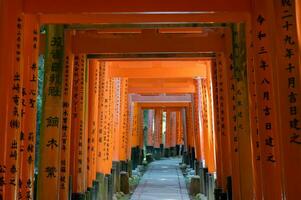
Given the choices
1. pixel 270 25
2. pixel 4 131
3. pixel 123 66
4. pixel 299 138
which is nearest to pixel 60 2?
pixel 4 131

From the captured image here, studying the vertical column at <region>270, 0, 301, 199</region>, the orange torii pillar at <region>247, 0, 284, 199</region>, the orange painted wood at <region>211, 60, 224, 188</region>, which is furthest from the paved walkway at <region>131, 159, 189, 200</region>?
the vertical column at <region>270, 0, 301, 199</region>

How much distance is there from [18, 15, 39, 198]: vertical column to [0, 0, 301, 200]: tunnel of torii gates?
1 cm

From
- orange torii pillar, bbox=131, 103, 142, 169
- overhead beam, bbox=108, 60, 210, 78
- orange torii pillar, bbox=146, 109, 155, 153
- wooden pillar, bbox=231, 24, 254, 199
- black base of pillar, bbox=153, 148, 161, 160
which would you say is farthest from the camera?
black base of pillar, bbox=153, 148, 161, 160

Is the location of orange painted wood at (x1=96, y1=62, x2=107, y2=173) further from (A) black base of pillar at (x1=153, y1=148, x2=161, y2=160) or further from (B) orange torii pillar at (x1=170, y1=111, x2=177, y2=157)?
(B) orange torii pillar at (x1=170, y1=111, x2=177, y2=157)

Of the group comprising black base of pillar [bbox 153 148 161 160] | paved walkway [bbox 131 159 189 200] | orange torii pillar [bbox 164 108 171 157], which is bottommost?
paved walkway [bbox 131 159 189 200]

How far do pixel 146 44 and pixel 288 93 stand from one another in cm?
336

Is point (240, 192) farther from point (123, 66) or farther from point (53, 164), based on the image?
point (123, 66)

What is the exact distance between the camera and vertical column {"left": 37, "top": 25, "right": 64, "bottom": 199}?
18.4 ft

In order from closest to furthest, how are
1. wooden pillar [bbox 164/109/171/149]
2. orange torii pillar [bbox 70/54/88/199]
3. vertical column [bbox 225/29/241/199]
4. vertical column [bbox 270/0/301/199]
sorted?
vertical column [bbox 270/0/301/199]
vertical column [bbox 225/29/241/199]
orange torii pillar [bbox 70/54/88/199]
wooden pillar [bbox 164/109/171/149]

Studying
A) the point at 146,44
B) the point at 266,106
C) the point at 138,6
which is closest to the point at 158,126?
the point at 146,44

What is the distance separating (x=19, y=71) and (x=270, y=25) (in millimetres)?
2435

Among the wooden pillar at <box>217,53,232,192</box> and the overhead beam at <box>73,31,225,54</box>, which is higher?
the overhead beam at <box>73,31,225,54</box>

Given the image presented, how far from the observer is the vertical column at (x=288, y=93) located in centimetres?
334

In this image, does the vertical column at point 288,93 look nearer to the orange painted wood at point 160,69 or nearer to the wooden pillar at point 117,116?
the orange painted wood at point 160,69
